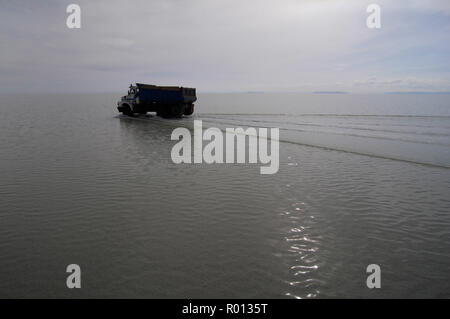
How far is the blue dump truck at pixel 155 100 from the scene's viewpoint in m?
39.9

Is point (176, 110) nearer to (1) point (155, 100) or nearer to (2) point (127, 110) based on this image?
(1) point (155, 100)

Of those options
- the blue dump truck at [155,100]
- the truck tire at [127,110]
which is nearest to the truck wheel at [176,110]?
the blue dump truck at [155,100]

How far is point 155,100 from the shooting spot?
4059 centimetres

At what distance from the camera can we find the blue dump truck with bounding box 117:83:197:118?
39938mm

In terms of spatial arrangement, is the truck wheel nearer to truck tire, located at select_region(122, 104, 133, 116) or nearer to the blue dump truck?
the blue dump truck

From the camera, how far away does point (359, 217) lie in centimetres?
813

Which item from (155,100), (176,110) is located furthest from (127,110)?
(176,110)

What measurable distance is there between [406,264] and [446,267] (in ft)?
2.30

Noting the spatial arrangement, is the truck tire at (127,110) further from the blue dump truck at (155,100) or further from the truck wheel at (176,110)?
the truck wheel at (176,110)

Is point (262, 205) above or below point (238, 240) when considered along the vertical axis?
above

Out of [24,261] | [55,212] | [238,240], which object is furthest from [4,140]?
[238,240]

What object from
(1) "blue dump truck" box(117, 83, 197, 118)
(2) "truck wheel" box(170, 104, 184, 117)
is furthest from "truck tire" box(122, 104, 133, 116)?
(2) "truck wheel" box(170, 104, 184, 117)
